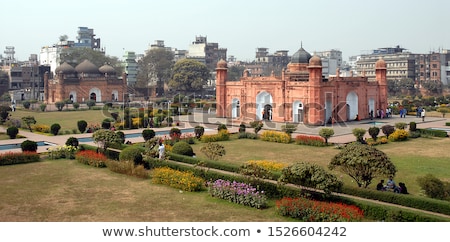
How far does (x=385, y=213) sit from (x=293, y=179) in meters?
2.44

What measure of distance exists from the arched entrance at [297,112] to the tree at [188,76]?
114 feet

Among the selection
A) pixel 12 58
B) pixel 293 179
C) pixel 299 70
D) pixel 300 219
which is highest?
pixel 12 58

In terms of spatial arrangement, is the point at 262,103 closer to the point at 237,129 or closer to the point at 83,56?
the point at 237,129

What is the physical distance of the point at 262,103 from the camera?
37.9 m

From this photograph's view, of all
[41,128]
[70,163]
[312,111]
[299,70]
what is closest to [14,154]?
[70,163]

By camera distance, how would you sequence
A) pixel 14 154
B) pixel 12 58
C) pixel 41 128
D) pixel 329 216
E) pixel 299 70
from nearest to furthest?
pixel 329 216 < pixel 14 154 < pixel 41 128 < pixel 299 70 < pixel 12 58

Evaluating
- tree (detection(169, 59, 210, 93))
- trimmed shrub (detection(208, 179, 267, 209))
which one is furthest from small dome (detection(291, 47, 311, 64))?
tree (detection(169, 59, 210, 93))

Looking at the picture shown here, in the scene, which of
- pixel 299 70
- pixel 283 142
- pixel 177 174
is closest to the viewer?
pixel 177 174

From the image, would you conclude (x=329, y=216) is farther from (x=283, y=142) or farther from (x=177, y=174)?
(x=283, y=142)

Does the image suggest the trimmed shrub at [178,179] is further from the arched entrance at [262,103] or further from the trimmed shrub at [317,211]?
the arched entrance at [262,103]

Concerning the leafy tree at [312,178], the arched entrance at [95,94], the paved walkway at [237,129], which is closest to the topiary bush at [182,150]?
the leafy tree at [312,178]

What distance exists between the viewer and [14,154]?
18.9 m

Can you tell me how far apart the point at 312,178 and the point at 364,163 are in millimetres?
1812

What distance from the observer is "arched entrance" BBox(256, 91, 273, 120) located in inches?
1470
